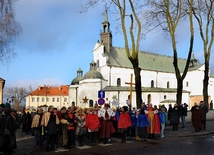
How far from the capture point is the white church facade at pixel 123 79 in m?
71.5

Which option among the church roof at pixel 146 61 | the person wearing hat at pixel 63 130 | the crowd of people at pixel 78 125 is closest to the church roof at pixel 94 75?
the church roof at pixel 146 61

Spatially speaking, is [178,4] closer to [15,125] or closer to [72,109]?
[72,109]

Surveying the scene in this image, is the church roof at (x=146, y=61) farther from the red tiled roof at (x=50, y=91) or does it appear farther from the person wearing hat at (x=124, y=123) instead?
the person wearing hat at (x=124, y=123)

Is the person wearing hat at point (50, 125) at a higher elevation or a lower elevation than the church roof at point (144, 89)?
lower

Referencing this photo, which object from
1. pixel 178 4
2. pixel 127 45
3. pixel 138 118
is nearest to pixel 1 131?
pixel 138 118

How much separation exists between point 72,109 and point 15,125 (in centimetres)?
371

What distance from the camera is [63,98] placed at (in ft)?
390

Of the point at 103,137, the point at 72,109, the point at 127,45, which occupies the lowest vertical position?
the point at 103,137

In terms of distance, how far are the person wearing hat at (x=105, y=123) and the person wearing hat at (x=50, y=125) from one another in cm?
274

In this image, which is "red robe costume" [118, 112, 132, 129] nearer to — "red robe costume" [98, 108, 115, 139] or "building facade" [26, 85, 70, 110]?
"red robe costume" [98, 108, 115, 139]

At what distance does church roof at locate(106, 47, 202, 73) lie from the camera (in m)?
77.0

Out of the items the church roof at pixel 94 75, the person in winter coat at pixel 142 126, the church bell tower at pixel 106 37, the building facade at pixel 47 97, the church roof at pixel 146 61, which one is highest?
the church bell tower at pixel 106 37

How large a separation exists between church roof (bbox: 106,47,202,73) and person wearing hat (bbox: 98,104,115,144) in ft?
191

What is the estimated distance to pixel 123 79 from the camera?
75.1 m
